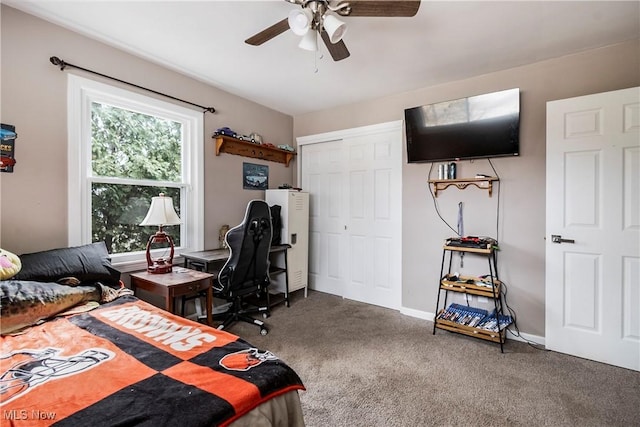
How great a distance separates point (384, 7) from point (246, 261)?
7.26ft

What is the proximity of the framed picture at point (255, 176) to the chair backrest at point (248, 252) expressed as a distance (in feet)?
3.13

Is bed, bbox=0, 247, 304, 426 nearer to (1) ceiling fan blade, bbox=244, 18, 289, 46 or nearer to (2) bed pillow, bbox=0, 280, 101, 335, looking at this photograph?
(2) bed pillow, bbox=0, 280, 101, 335

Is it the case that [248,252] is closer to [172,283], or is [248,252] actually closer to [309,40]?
[172,283]

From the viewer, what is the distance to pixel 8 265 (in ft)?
5.28

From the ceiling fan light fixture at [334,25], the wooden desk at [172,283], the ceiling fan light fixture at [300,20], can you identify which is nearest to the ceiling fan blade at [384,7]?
the ceiling fan light fixture at [334,25]

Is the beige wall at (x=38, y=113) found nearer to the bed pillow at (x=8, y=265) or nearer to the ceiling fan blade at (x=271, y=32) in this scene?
the bed pillow at (x=8, y=265)

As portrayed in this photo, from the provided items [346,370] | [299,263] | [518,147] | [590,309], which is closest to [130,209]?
[299,263]

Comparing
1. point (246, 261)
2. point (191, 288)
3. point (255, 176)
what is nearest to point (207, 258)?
point (246, 261)

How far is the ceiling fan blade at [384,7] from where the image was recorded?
1.48m

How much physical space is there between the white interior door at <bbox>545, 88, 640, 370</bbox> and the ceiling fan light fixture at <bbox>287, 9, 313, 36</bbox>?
216cm

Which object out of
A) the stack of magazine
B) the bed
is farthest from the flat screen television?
the bed

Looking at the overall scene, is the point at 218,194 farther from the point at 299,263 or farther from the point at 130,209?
the point at 299,263

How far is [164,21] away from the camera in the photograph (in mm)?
2131

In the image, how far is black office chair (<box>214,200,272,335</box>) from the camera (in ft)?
8.83
